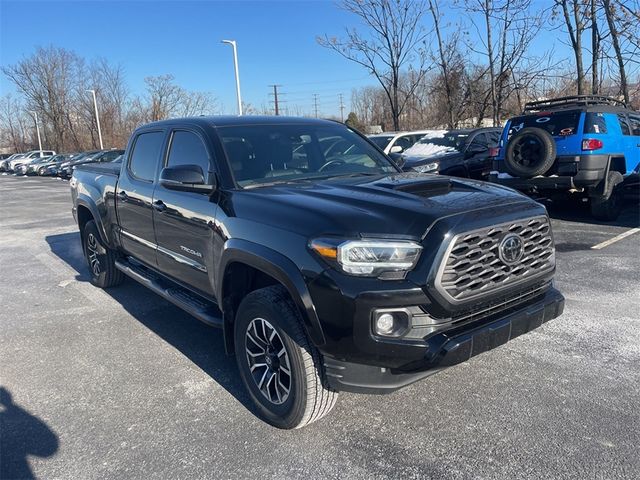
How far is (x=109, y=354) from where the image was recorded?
4191 mm

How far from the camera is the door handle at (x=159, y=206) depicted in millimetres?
4061

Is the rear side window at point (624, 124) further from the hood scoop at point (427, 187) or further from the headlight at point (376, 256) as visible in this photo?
the headlight at point (376, 256)

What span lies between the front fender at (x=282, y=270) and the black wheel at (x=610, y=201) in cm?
731

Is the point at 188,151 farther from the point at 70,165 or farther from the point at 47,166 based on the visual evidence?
the point at 47,166

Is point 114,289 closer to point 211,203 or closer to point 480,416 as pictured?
point 211,203

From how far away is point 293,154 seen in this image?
3.84 meters

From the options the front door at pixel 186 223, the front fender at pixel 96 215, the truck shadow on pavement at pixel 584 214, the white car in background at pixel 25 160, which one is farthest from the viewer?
the white car in background at pixel 25 160

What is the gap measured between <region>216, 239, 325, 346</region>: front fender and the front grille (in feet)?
2.14

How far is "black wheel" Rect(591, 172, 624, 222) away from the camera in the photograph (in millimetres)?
8227

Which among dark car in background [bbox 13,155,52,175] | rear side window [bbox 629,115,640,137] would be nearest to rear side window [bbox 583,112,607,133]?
rear side window [bbox 629,115,640,137]

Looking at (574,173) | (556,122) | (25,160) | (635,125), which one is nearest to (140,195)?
(574,173)

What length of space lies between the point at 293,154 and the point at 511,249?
181 centimetres

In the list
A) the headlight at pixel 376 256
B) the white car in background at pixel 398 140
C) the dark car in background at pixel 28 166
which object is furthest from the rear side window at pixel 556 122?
the dark car in background at pixel 28 166

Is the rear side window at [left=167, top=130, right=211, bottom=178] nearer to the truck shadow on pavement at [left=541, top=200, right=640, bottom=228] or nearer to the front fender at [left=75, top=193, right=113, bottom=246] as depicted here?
the front fender at [left=75, top=193, right=113, bottom=246]
